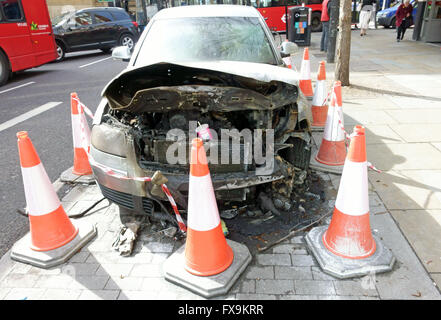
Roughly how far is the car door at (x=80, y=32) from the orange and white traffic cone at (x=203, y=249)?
13.9 meters

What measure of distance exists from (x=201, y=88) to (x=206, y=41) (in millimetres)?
1543

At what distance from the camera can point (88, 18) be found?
14.3 meters

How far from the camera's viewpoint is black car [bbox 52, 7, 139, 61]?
45.6 ft

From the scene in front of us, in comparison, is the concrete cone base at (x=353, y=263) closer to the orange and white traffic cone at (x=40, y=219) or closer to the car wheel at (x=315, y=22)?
the orange and white traffic cone at (x=40, y=219)

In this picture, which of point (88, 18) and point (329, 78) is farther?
point (88, 18)

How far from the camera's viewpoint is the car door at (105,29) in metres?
14.6

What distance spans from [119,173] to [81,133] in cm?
160

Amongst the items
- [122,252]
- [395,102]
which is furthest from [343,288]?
[395,102]

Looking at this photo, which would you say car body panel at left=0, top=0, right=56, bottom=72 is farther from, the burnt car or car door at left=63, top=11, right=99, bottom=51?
the burnt car

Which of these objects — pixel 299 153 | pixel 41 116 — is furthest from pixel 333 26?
pixel 41 116

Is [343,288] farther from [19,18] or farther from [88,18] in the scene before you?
[88,18]

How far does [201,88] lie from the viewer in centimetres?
271

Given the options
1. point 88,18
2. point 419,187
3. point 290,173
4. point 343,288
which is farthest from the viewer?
point 88,18

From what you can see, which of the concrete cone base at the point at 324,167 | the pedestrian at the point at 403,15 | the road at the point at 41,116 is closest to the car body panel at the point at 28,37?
the road at the point at 41,116
